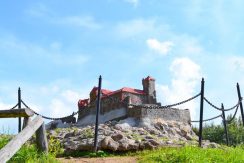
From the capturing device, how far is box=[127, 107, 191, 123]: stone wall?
28.7 m

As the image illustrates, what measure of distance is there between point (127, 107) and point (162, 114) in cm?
237

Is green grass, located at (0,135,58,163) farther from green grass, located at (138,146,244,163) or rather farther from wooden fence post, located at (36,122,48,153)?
green grass, located at (138,146,244,163)

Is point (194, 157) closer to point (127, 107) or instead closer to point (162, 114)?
point (162, 114)

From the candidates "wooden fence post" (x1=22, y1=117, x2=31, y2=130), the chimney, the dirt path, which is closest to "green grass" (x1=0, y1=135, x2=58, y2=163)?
"wooden fence post" (x1=22, y1=117, x2=31, y2=130)

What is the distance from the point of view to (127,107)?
3039 centimetres

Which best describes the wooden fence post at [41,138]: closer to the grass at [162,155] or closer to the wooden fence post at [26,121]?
the grass at [162,155]

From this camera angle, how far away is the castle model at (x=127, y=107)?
2934 cm

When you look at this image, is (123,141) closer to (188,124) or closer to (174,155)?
(174,155)

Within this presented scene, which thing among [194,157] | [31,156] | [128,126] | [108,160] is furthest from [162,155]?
[128,126]

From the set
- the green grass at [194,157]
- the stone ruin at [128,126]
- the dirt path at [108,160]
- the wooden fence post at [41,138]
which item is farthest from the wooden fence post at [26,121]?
the stone ruin at [128,126]

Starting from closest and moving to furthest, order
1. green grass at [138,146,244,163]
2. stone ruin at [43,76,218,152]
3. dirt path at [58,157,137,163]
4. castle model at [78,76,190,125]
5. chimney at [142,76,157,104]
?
green grass at [138,146,244,163], dirt path at [58,157,137,163], stone ruin at [43,76,218,152], castle model at [78,76,190,125], chimney at [142,76,157,104]

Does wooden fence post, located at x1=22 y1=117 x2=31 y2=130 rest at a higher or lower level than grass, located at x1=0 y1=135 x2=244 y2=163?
higher

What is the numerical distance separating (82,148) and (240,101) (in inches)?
242

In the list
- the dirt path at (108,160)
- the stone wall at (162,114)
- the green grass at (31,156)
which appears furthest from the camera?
the stone wall at (162,114)
